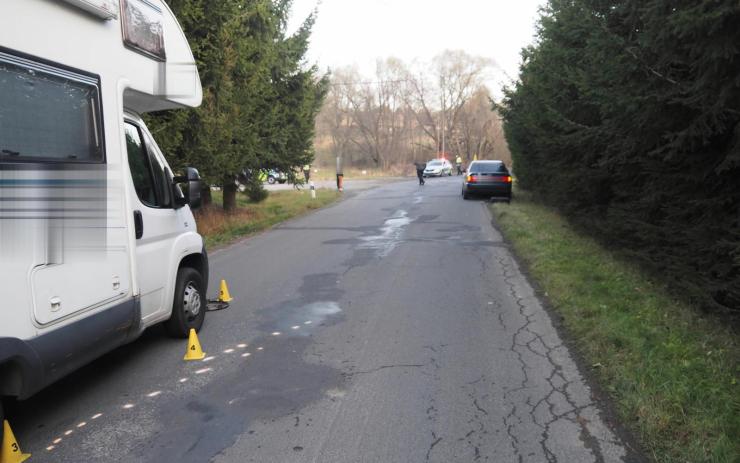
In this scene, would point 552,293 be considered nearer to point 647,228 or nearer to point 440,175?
point 647,228

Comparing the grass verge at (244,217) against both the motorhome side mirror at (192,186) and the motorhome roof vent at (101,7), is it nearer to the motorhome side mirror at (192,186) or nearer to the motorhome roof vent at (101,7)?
the motorhome side mirror at (192,186)

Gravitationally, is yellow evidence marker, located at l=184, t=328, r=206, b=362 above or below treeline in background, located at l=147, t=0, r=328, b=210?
below

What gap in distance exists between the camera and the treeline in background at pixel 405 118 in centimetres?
7425

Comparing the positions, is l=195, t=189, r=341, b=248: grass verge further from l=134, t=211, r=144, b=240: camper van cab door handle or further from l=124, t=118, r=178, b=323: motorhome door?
l=134, t=211, r=144, b=240: camper van cab door handle

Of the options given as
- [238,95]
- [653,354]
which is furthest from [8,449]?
[238,95]

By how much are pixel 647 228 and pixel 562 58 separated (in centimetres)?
457

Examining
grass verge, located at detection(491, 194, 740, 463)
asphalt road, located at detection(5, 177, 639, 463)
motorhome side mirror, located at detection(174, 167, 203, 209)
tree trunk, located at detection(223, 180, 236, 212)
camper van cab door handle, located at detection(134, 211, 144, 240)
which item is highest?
motorhome side mirror, located at detection(174, 167, 203, 209)

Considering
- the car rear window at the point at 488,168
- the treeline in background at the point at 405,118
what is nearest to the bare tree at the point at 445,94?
the treeline in background at the point at 405,118

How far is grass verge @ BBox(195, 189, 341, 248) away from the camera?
14602 mm

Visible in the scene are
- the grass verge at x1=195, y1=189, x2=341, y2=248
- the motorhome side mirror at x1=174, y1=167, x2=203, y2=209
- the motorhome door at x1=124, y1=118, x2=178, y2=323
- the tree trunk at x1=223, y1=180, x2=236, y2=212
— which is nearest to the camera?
the motorhome door at x1=124, y1=118, x2=178, y2=323

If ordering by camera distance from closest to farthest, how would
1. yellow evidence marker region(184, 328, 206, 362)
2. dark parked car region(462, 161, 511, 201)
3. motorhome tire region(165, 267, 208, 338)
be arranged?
yellow evidence marker region(184, 328, 206, 362) < motorhome tire region(165, 267, 208, 338) < dark parked car region(462, 161, 511, 201)

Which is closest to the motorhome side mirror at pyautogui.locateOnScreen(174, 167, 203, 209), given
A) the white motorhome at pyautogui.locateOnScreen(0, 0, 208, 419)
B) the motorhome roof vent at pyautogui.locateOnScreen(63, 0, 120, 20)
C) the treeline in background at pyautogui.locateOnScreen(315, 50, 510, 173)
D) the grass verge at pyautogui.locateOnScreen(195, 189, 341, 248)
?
the white motorhome at pyautogui.locateOnScreen(0, 0, 208, 419)

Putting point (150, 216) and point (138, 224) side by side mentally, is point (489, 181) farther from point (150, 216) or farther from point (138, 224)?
point (138, 224)

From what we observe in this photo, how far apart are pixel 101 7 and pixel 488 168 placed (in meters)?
20.7
